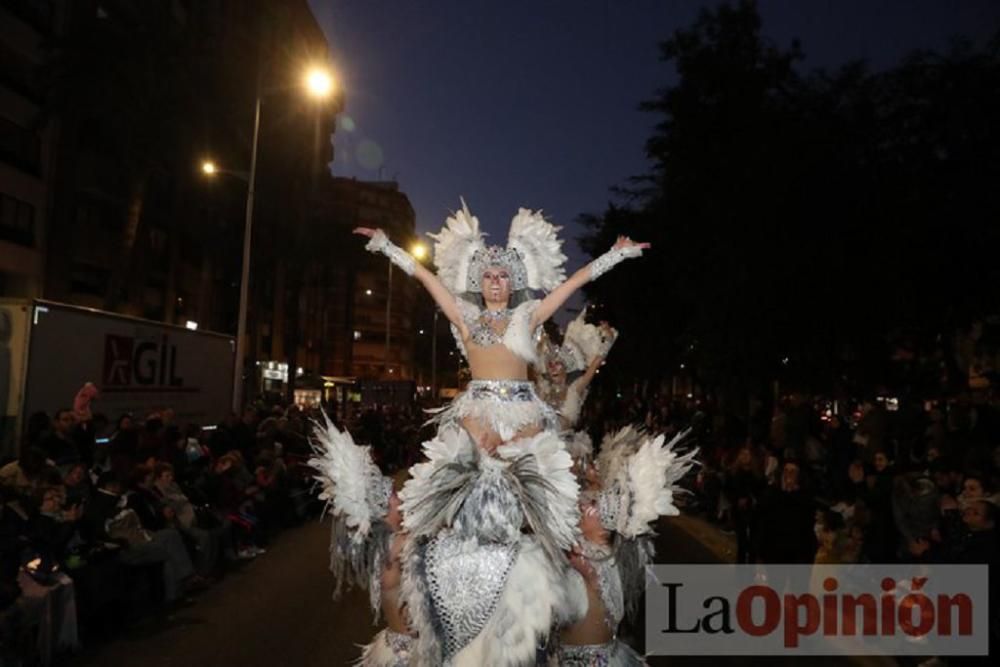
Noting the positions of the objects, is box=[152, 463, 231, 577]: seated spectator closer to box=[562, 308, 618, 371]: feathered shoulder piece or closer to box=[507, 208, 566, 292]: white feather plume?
box=[562, 308, 618, 371]: feathered shoulder piece

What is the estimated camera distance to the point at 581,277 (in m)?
4.80

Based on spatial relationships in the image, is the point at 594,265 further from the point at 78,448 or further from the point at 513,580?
the point at 78,448

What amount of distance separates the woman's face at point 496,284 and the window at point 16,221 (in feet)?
93.6

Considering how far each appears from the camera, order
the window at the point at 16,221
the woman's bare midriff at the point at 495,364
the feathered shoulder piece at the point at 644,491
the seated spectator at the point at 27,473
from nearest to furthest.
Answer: the feathered shoulder piece at the point at 644,491
the woman's bare midriff at the point at 495,364
the seated spectator at the point at 27,473
the window at the point at 16,221

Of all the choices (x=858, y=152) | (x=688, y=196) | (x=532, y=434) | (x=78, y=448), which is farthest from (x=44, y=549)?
(x=688, y=196)

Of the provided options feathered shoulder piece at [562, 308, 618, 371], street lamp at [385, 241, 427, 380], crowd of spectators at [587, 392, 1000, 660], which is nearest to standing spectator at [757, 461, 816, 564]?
crowd of spectators at [587, 392, 1000, 660]

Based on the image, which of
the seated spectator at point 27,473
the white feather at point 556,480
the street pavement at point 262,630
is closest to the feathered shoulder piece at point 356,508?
the white feather at point 556,480

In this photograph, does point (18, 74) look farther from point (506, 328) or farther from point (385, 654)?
point (385, 654)

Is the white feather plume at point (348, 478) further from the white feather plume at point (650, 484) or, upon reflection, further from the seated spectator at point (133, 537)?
the seated spectator at point (133, 537)

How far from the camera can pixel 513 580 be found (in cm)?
343

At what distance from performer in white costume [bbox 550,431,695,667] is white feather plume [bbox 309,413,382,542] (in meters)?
0.97

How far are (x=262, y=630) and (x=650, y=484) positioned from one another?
610 cm

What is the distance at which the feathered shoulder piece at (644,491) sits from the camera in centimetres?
404

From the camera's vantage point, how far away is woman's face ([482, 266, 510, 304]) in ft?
16.3
